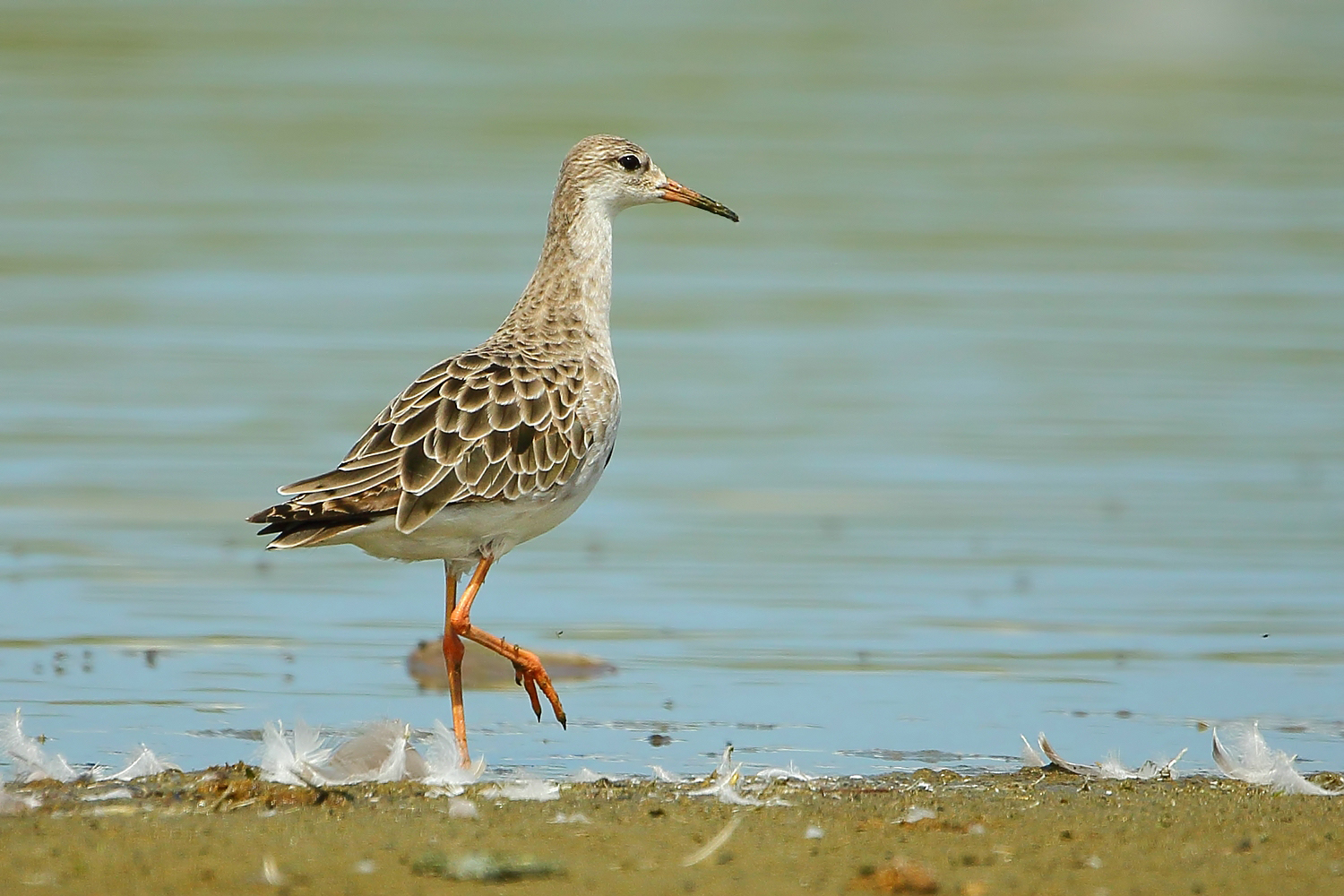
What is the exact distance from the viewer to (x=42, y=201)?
75.9ft

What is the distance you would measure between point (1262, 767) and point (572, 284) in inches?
145

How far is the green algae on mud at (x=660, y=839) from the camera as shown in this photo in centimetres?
587

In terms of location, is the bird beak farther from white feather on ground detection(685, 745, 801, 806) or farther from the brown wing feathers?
white feather on ground detection(685, 745, 801, 806)

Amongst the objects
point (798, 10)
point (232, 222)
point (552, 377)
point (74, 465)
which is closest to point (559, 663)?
point (552, 377)

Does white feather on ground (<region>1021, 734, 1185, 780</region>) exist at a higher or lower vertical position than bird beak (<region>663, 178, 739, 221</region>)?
lower

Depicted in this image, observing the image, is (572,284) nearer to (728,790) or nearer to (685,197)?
(685,197)

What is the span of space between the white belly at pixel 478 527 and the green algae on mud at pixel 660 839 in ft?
4.69

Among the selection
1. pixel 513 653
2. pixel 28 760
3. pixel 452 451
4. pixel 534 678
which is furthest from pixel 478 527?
pixel 28 760

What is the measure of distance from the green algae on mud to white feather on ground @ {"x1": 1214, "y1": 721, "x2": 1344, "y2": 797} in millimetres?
108

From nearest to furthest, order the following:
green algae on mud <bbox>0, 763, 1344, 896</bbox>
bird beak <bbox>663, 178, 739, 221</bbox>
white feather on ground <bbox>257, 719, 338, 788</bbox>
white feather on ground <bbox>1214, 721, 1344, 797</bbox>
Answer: green algae on mud <bbox>0, 763, 1344, 896</bbox>, white feather on ground <bbox>257, 719, 338, 788</bbox>, white feather on ground <bbox>1214, 721, 1344, 797</bbox>, bird beak <bbox>663, 178, 739, 221</bbox>

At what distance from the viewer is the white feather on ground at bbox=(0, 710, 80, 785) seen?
7.06 m

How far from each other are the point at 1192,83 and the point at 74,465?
25852 mm

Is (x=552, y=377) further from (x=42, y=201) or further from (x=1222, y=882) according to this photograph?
(x=42, y=201)

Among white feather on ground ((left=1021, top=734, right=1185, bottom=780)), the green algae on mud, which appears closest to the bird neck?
the green algae on mud
